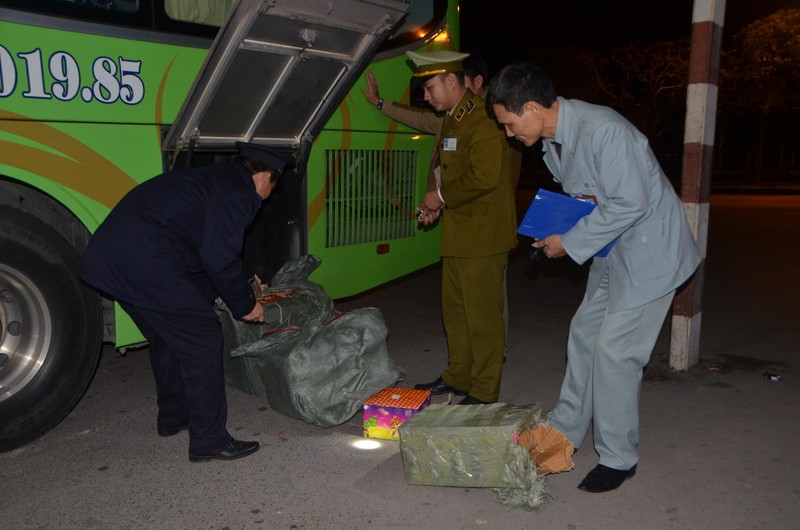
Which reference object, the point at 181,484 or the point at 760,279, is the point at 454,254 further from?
the point at 760,279

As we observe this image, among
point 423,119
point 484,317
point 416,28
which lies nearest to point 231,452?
point 484,317

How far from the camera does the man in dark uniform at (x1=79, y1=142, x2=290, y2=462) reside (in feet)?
10.6

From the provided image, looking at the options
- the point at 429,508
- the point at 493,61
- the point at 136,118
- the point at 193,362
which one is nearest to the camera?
the point at 429,508

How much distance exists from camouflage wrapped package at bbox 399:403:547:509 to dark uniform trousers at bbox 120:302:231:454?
936mm

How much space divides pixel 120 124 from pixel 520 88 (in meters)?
2.12

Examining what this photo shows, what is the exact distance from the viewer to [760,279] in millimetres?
8336

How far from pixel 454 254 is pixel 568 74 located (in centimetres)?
2850

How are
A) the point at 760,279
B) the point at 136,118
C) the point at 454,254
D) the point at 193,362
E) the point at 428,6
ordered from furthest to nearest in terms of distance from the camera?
the point at 760,279 < the point at 428,6 < the point at 454,254 < the point at 136,118 < the point at 193,362

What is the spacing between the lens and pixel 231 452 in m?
3.56

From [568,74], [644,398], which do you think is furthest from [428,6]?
[568,74]

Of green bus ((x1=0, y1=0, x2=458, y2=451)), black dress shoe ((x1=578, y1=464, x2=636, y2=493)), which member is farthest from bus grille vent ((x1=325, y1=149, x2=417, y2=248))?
black dress shoe ((x1=578, y1=464, x2=636, y2=493))

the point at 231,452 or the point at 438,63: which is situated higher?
the point at 438,63

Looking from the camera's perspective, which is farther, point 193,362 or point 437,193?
point 437,193

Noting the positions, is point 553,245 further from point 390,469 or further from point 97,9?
point 97,9
